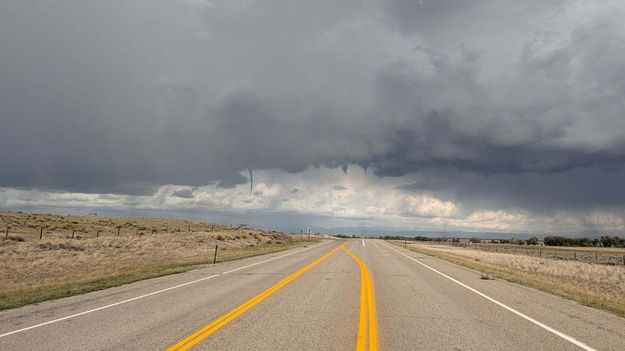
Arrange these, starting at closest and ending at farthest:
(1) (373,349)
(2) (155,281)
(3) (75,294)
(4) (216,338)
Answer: (1) (373,349)
(4) (216,338)
(3) (75,294)
(2) (155,281)

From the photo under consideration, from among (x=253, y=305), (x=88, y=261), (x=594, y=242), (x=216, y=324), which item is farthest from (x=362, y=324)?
(x=594, y=242)

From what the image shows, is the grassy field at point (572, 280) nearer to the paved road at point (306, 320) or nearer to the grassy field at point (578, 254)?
the paved road at point (306, 320)

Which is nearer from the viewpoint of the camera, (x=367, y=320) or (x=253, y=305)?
(x=367, y=320)

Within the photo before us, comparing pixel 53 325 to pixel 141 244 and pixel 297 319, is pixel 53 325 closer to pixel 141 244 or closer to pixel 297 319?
pixel 297 319

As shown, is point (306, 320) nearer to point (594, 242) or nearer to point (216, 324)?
point (216, 324)

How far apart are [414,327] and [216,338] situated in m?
3.86

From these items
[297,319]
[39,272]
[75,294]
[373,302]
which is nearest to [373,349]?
[297,319]

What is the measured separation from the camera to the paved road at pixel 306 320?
23.5 ft

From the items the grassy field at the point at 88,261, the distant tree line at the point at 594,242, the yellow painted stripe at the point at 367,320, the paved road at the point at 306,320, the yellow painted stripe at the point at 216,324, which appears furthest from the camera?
the distant tree line at the point at 594,242

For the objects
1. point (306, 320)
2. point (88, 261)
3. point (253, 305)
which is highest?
point (306, 320)

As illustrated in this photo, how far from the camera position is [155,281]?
54.0 ft

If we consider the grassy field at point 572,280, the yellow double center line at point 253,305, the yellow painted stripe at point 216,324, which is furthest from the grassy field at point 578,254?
the yellow painted stripe at point 216,324

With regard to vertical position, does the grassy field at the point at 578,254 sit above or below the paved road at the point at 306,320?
below

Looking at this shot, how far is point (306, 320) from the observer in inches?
350
